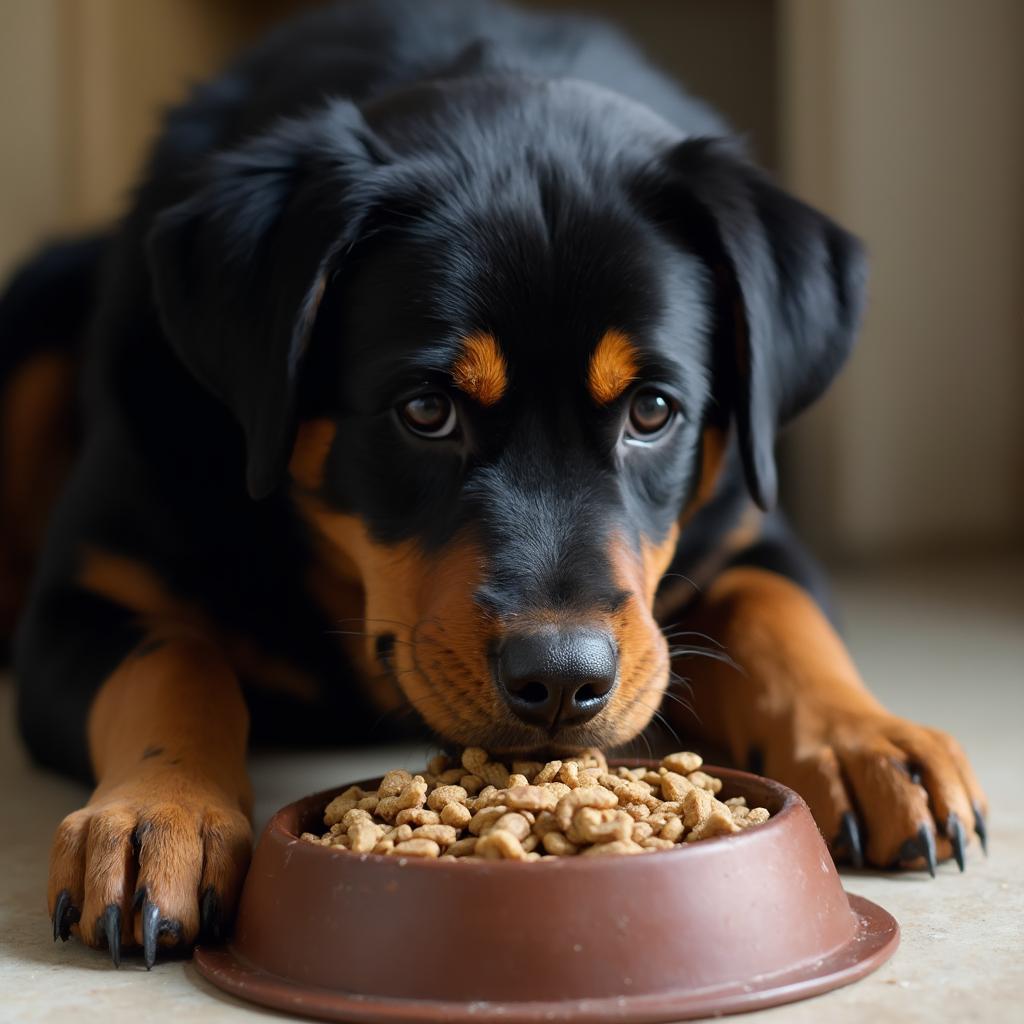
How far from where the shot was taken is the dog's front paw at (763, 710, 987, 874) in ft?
5.90

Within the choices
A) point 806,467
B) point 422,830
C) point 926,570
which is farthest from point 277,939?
point 806,467

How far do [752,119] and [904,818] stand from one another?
548 centimetres

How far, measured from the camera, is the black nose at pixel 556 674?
63.6 inches

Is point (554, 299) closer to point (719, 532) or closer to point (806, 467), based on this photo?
point (719, 532)

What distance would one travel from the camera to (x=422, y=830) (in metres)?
1.51

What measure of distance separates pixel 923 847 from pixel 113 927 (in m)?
0.90

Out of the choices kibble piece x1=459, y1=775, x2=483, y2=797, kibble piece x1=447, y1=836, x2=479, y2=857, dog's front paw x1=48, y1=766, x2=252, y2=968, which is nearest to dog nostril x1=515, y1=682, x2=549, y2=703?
kibble piece x1=459, y1=775, x2=483, y2=797

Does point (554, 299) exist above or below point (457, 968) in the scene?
above

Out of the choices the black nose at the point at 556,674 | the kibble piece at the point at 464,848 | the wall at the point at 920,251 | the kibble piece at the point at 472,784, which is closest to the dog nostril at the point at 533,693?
the black nose at the point at 556,674

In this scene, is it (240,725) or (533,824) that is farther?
(240,725)

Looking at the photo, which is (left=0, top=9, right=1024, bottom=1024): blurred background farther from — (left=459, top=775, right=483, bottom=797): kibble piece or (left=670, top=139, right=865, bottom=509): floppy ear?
(left=459, top=775, right=483, bottom=797): kibble piece

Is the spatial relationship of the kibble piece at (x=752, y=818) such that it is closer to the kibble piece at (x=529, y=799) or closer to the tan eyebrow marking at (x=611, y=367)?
the kibble piece at (x=529, y=799)

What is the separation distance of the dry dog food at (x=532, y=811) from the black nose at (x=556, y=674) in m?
0.06

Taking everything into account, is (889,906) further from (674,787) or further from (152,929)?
(152,929)
